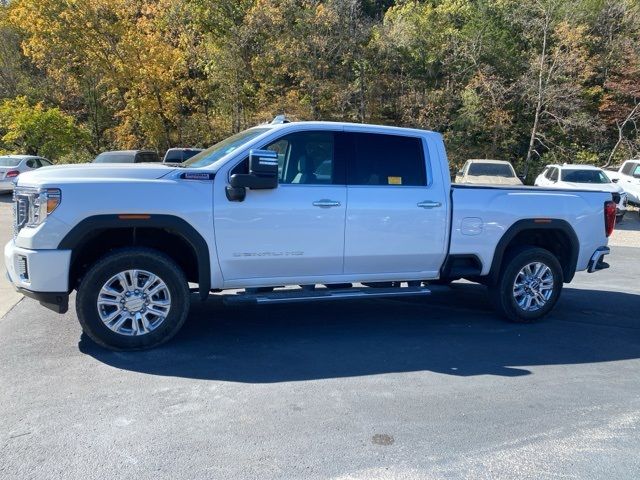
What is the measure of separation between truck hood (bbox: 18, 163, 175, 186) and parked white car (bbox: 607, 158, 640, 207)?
62.2ft

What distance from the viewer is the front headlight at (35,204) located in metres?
4.84

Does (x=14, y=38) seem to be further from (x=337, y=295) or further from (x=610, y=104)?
(x=337, y=295)

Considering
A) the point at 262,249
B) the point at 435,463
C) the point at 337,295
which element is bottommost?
the point at 435,463

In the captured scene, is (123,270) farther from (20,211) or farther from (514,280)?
(514,280)

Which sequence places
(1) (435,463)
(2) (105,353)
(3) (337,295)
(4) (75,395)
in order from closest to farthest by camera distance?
(1) (435,463), (4) (75,395), (2) (105,353), (3) (337,295)

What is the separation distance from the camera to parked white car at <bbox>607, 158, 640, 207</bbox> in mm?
19844

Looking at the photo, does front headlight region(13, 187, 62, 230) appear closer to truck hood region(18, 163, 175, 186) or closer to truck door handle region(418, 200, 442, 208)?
truck hood region(18, 163, 175, 186)

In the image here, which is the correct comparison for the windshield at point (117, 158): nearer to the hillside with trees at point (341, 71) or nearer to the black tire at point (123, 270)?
the hillside with trees at point (341, 71)

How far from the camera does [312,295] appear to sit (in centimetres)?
568

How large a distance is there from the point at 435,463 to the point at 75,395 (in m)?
2.67

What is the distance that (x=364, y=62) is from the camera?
26047 millimetres

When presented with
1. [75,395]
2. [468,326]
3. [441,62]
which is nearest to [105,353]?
[75,395]

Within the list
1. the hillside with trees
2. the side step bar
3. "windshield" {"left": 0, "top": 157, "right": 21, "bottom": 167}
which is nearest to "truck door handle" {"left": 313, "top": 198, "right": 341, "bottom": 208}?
the side step bar

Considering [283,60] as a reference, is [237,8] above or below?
above
